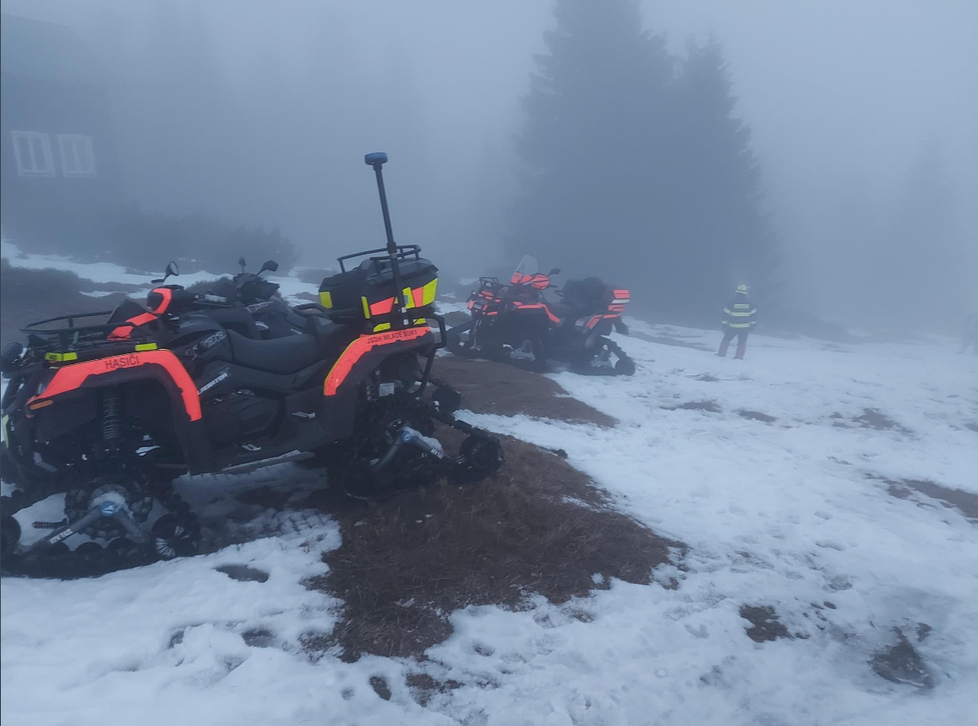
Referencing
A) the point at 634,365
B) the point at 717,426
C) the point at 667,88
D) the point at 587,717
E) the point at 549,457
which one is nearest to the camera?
the point at 587,717

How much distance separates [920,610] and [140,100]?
124 ft

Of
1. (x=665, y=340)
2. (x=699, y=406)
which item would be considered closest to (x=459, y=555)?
(x=699, y=406)

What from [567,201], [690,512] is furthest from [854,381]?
[567,201]

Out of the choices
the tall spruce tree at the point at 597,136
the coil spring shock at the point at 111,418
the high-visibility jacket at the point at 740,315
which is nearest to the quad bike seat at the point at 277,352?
the coil spring shock at the point at 111,418

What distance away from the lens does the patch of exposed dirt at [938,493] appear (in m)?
5.93

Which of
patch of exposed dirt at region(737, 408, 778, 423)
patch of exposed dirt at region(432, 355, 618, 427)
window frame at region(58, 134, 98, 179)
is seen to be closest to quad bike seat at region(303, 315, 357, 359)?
patch of exposed dirt at region(432, 355, 618, 427)

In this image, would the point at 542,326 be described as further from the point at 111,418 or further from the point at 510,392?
the point at 111,418

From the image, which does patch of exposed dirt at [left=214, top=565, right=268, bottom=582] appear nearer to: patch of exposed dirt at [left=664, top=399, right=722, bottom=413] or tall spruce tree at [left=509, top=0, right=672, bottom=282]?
patch of exposed dirt at [left=664, top=399, right=722, bottom=413]

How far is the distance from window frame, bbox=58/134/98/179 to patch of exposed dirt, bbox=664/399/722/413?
62.1ft

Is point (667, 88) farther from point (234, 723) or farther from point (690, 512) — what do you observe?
point (234, 723)

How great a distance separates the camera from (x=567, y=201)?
2989 centimetres

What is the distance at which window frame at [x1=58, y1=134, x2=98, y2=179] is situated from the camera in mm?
18734

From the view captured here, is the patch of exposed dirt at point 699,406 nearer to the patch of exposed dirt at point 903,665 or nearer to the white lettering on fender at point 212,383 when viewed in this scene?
the patch of exposed dirt at point 903,665

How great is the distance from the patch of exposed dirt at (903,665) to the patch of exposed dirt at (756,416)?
5.08 metres
